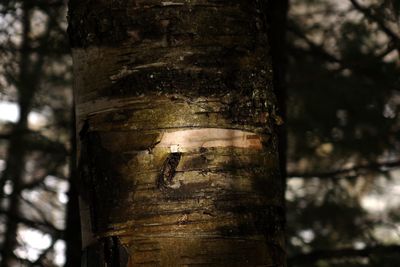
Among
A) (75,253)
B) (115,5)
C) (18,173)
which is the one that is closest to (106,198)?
(115,5)

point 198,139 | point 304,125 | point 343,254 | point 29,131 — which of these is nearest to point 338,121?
point 304,125

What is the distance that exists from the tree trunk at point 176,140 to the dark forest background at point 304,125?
1114mm

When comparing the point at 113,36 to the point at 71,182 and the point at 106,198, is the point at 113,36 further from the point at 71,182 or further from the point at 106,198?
the point at 71,182

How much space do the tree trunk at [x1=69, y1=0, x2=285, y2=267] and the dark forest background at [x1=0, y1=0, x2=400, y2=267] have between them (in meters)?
1.11

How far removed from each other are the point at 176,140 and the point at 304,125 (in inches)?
121

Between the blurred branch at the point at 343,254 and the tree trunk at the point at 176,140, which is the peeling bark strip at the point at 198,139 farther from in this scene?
the blurred branch at the point at 343,254

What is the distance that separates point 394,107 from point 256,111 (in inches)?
114

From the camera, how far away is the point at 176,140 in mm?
1358

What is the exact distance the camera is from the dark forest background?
3051mm

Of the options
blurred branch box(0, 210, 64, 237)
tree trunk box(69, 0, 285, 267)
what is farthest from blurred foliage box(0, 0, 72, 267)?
tree trunk box(69, 0, 285, 267)

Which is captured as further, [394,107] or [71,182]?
[394,107]

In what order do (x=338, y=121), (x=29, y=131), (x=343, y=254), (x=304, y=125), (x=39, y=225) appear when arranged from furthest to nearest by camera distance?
(x=338, y=121)
(x=304, y=125)
(x=29, y=131)
(x=39, y=225)
(x=343, y=254)

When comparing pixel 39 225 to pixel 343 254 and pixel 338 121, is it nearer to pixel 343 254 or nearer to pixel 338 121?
pixel 343 254

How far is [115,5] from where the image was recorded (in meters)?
1.43
